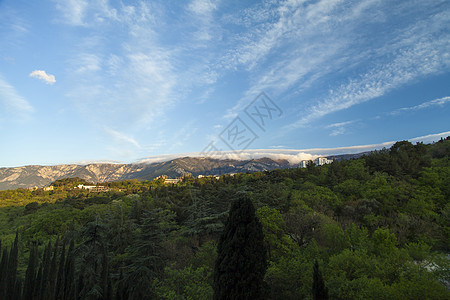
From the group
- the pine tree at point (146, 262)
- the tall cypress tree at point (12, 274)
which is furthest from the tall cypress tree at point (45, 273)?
the pine tree at point (146, 262)

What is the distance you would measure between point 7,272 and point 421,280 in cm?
3412

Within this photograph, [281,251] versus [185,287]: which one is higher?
[281,251]

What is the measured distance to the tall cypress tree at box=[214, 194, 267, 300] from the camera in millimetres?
13039

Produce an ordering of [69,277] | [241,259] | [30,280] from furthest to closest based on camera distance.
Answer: [30,280]
[69,277]
[241,259]

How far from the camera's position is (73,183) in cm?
11694

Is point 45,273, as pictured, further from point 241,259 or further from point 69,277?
point 241,259

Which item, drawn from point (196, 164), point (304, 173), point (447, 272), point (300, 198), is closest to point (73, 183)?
point (196, 164)

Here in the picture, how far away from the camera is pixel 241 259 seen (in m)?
13.5

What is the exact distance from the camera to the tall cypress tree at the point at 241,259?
13.0 m

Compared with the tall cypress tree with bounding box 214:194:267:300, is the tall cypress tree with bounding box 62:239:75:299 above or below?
below

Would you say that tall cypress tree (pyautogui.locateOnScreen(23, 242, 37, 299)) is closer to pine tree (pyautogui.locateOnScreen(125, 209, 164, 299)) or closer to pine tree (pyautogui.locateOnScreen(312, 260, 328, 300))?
pine tree (pyautogui.locateOnScreen(125, 209, 164, 299))

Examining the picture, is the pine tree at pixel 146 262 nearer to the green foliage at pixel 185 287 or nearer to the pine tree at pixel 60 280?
the green foliage at pixel 185 287

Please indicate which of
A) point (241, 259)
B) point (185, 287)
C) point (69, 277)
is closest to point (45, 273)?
point (69, 277)

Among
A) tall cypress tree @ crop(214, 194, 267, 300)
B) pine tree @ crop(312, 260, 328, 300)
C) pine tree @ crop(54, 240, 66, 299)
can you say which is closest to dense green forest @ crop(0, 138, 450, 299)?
pine tree @ crop(312, 260, 328, 300)
